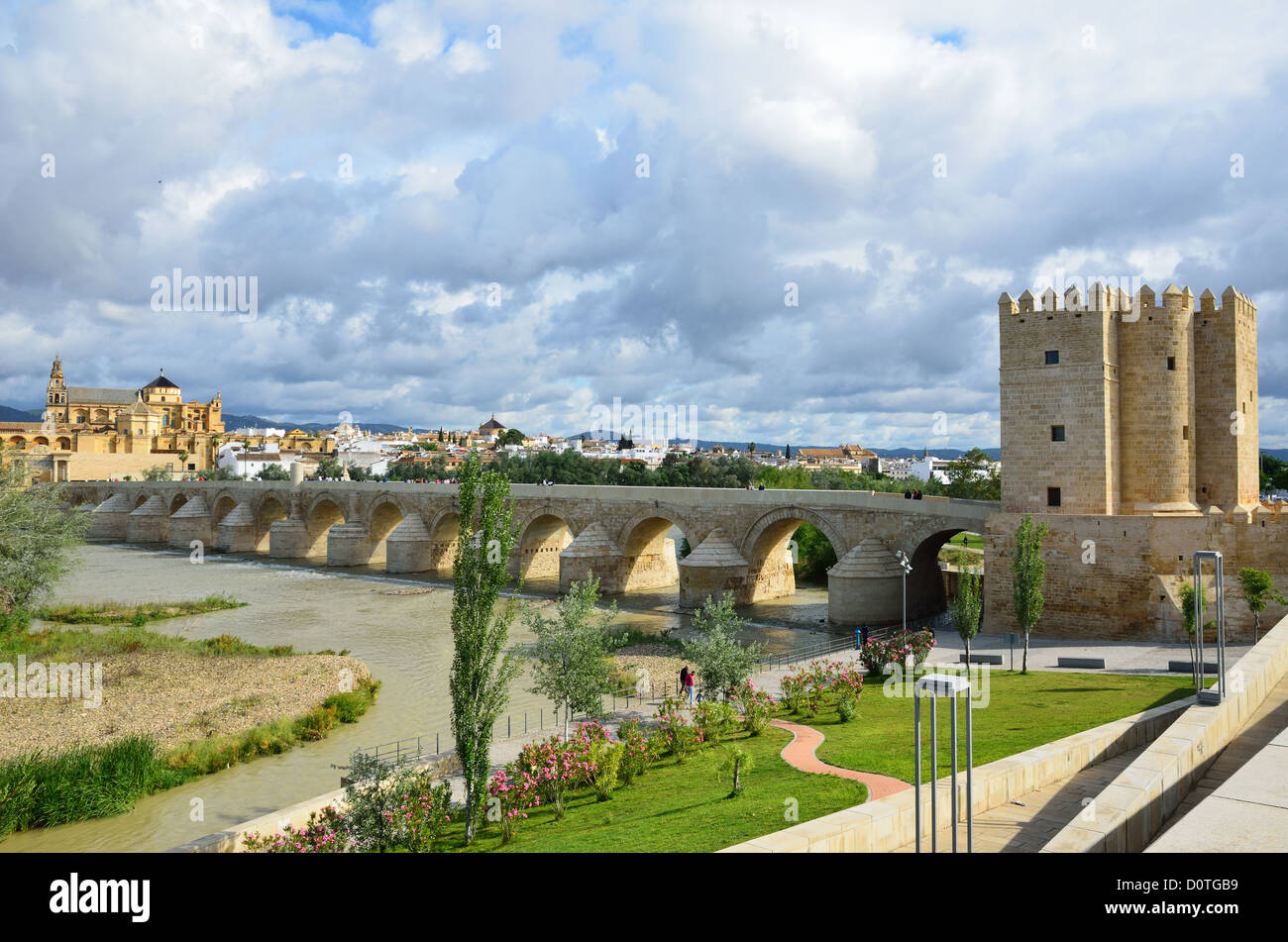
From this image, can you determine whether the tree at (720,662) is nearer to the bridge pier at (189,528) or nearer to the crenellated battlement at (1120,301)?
the crenellated battlement at (1120,301)

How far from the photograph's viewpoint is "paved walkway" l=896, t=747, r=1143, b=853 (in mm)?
7027

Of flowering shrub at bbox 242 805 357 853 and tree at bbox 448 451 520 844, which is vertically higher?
tree at bbox 448 451 520 844

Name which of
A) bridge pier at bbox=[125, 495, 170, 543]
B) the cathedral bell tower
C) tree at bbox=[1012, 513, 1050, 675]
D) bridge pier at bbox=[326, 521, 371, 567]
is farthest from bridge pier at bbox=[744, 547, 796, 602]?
the cathedral bell tower

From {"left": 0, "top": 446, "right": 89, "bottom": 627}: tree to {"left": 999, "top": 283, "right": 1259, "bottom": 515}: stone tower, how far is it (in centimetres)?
2695

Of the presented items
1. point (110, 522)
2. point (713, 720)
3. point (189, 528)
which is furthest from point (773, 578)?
point (110, 522)

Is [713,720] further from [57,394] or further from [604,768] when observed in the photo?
[57,394]

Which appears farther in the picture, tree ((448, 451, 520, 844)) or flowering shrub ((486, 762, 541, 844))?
flowering shrub ((486, 762, 541, 844))

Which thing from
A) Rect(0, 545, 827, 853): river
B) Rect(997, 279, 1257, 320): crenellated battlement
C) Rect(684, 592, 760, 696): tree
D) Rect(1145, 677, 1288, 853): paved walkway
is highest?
Rect(997, 279, 1257, 320): crenellated battlement

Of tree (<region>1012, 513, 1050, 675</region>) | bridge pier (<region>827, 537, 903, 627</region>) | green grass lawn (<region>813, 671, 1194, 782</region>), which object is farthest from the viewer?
bridge pier (<region>827, 537, 903, 627</region>)

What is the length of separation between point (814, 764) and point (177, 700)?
1398 centimetres

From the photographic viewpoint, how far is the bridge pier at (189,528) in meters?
55.2

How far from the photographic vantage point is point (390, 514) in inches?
1813

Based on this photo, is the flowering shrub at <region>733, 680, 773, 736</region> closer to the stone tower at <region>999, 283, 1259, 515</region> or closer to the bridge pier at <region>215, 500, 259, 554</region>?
the stone tower at <region>999, 283, 1259, 515</region>
